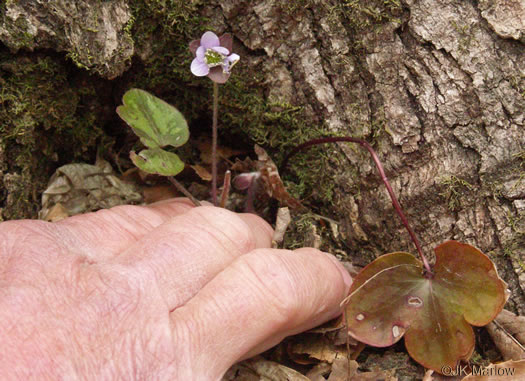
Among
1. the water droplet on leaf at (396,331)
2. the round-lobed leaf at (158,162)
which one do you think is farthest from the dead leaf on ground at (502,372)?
the round-lobed leaf at (158,162)

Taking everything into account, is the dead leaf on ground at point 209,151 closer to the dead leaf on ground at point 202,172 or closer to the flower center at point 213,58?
the dead leaf on ground at point 202,172

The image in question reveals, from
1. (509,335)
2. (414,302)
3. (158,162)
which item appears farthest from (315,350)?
(158,162)

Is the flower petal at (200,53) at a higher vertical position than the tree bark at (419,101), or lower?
higher

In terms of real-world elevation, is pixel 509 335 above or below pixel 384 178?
below

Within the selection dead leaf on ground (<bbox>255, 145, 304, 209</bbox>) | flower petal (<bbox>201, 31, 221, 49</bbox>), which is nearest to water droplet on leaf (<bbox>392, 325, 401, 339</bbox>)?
dead leaf on ground (<bbox>255, 145, 304, 209</bbox>)

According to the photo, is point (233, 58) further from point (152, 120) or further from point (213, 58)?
point (152, 120)

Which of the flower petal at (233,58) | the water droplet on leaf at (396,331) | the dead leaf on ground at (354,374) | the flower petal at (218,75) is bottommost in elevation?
the dead leaf on ground at (354,374)

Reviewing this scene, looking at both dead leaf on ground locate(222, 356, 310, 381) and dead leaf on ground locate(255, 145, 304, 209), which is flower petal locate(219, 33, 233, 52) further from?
dead leaf on ground locate(222, 356, 310, 381)
